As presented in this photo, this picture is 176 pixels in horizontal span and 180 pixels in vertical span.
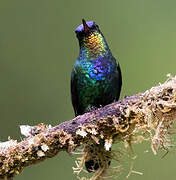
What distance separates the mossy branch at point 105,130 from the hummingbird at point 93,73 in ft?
2.42

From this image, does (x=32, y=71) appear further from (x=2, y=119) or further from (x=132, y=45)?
(x=132, y=45)

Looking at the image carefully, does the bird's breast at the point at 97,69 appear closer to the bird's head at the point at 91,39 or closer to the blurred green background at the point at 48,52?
the bird's head at the point at 91,39

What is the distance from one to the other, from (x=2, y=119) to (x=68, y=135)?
363 cm

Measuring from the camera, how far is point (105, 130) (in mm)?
2518

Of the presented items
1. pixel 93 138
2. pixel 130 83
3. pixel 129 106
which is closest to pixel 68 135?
pixel 93 138

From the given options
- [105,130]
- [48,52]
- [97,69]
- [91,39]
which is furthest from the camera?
[48,52]

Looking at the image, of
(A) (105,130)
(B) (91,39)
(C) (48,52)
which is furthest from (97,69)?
(C) (48,52)

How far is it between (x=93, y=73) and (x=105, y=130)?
79 centimetres

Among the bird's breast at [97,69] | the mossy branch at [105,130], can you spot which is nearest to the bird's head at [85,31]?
the bird's breast at [97,69]

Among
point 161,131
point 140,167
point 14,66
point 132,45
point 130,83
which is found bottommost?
point 161,131

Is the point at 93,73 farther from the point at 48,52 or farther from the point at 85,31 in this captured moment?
the point at 48,52

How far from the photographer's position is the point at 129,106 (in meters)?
2.46

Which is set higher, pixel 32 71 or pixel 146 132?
pixel 32 71

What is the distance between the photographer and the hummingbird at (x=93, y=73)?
10.7 ft
